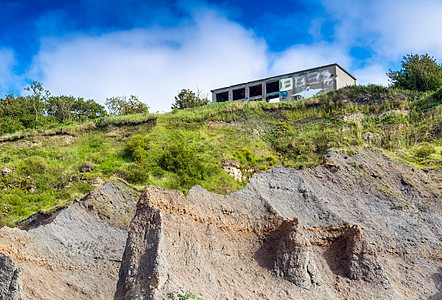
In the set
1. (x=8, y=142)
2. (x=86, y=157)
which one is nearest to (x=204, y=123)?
(x=86, y=157)

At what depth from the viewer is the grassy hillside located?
127 ft

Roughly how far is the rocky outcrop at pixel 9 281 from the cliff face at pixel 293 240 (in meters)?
3.80

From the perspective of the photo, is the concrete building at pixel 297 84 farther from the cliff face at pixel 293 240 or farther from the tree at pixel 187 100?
the cliff face at pixel 293 240

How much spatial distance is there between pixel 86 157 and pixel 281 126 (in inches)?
773

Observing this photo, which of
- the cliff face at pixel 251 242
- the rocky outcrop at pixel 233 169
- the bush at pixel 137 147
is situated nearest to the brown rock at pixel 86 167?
the bush at pixel 137 147

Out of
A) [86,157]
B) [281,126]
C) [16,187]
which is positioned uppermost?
[281,126]

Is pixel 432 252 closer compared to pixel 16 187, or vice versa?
pixel 432 252

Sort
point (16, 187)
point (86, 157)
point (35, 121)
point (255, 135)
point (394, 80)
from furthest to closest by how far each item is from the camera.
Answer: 1. point (35, 121)
2. point (394, 80)
3. point (255, 135)
4. point (86, 157)
5. point (16, 187)

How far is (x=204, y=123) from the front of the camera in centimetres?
5281

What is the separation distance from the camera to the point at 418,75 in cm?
5681

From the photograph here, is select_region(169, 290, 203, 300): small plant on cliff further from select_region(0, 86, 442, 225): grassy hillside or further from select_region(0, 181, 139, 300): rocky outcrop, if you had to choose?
select_region(0, 86, 442, 225): grassy hillside

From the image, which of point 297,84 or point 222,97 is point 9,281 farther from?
point 222,97

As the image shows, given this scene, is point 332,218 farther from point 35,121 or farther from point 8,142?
point 35,121

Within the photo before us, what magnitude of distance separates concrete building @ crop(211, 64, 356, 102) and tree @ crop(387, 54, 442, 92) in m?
5.35
